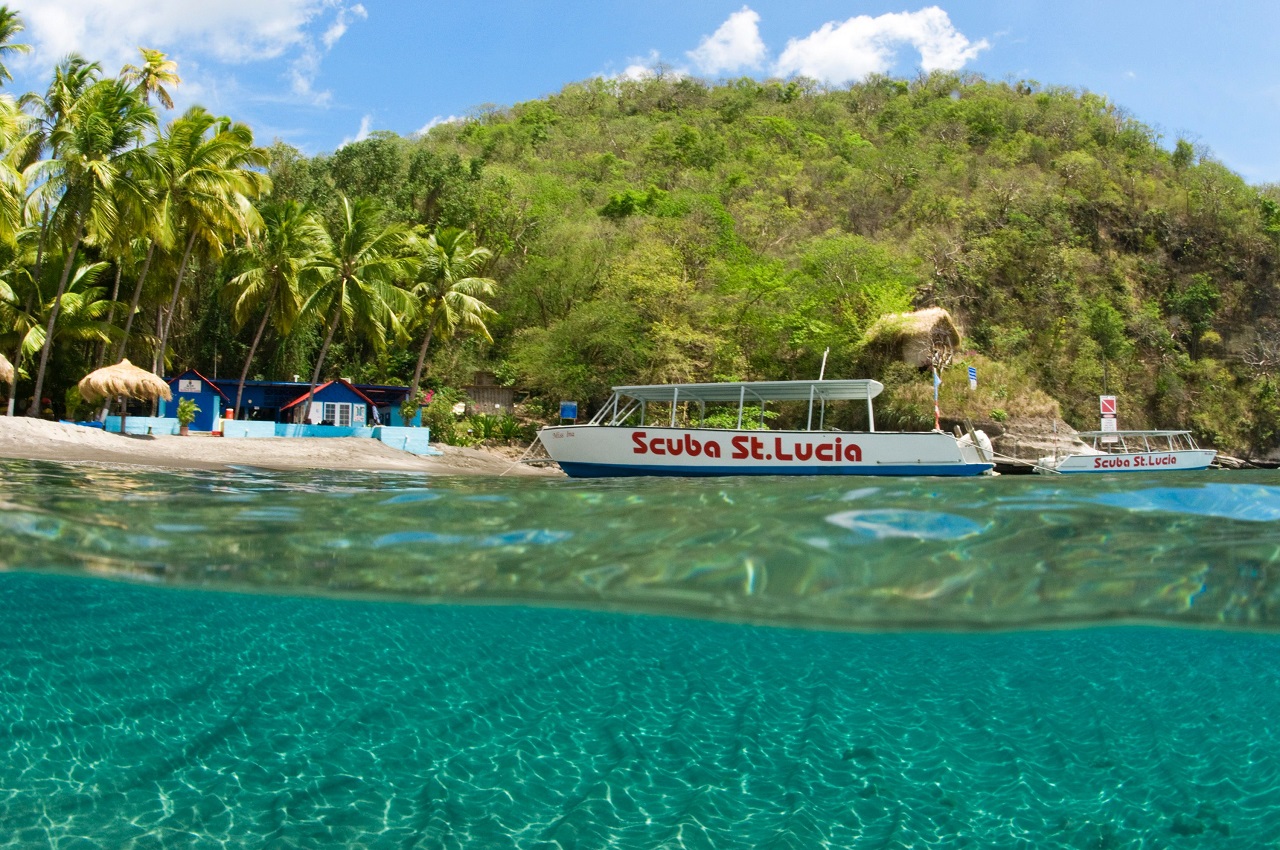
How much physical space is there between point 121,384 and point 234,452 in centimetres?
417

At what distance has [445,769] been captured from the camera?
270 inches

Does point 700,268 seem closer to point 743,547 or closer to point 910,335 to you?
point 910,335

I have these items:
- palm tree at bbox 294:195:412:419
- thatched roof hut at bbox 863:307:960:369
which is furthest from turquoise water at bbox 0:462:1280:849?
thatched roof hut at bbox 863:307:960:369

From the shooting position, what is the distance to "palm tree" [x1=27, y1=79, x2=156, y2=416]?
24125 millimetres

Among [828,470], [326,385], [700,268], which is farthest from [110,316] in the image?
[828,470]

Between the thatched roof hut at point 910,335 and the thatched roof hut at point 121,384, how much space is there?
25.8 m

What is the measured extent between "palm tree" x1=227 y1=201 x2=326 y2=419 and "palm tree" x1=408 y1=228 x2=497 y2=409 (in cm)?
429

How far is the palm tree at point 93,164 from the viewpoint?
950 inches

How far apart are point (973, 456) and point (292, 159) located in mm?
33892

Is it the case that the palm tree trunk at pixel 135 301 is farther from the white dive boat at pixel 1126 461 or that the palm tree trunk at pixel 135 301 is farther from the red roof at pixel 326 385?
the white dive boat at pixel 1126 461

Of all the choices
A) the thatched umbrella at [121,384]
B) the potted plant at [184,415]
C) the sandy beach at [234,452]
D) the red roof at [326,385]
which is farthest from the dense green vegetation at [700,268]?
the sandy beach at [234,452]

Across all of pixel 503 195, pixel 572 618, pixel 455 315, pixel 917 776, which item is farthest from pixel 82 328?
pixel 917 776

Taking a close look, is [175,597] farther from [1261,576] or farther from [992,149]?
[992,149]

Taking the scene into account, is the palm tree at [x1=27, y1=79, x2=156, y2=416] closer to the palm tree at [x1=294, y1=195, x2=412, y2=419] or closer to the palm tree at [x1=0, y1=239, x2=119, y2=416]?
the palm tree at [x1=0, y1=239, x2=119, y2=416]
